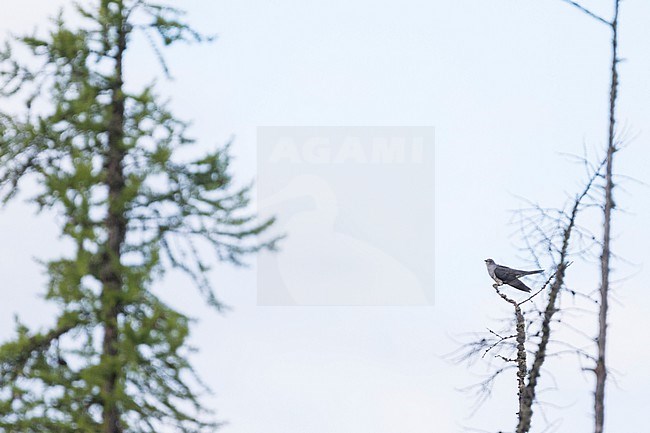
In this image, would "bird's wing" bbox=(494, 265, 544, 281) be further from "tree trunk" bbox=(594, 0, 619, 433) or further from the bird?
"tree trunk" bbox=(594, 0, 619, 433)

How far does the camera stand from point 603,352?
10.7 metres

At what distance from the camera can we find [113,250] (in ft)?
45.1

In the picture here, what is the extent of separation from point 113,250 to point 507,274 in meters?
5.88

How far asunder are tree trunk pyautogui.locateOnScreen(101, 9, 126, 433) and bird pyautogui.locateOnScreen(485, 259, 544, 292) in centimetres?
556

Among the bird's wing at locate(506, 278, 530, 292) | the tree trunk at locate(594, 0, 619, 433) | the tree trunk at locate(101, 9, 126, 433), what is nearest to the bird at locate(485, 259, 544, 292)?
the bird's wing at locate(506, 278, 530, 292)

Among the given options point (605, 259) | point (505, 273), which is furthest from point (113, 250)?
point (605, 259)

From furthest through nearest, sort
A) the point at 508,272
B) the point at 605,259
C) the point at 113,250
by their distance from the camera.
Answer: the point at 113,250
the point at 508,272
the point at 605,259

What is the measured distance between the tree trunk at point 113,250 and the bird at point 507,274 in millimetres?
5558

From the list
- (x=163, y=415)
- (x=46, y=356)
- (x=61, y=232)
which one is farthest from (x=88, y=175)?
(x=163, y=415)

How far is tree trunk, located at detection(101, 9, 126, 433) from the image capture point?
42.4 ft

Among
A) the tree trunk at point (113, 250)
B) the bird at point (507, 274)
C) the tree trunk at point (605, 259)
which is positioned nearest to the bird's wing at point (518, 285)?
the bird at point (507, 274)

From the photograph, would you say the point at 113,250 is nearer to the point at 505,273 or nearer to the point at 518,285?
the point at 505,273

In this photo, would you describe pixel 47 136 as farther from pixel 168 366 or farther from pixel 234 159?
pixel 168 366

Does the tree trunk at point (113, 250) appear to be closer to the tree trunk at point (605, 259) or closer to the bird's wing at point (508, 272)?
the bird's wing at point (508, 272)
